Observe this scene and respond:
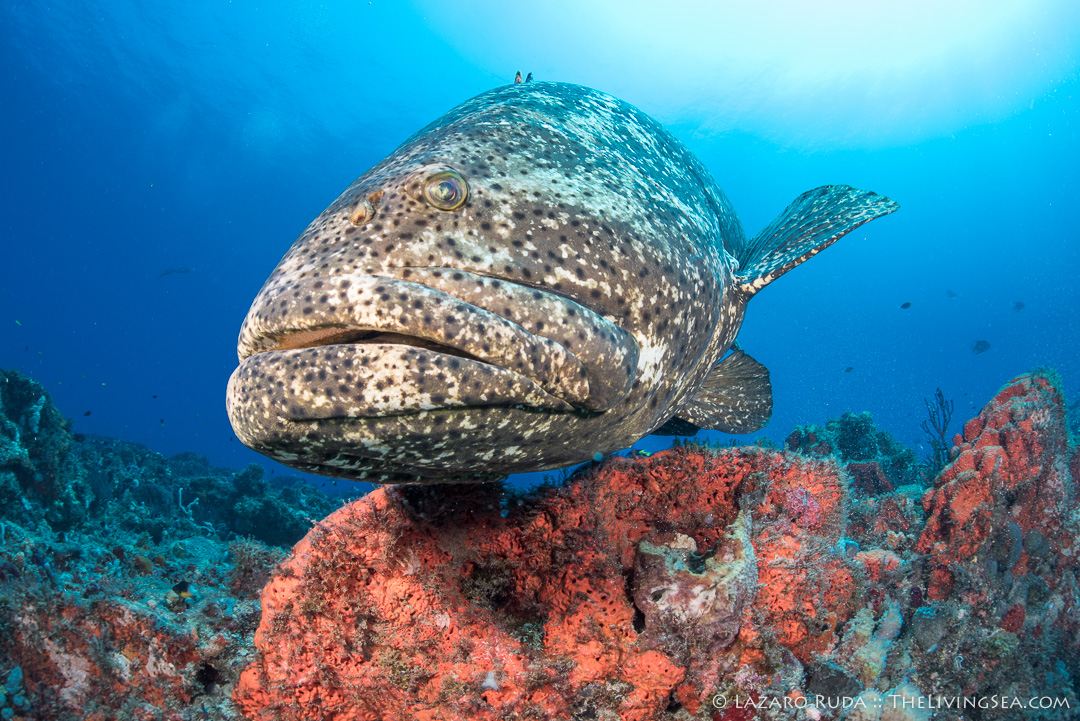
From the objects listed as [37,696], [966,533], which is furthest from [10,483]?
[966,533]

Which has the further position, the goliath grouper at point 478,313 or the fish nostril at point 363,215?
the fish nostril at point 363,215

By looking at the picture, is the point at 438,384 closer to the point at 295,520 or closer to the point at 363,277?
the point at 363,277

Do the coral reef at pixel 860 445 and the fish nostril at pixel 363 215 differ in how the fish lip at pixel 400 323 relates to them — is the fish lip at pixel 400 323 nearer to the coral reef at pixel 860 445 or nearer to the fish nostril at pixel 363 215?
the fish nostril at pixel 363 215

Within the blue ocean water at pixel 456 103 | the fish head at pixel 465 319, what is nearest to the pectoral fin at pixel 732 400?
the fish head at pixel 465 319

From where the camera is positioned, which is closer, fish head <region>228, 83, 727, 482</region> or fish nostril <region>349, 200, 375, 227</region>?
fish head <region>228, 83, 727, 482</region>

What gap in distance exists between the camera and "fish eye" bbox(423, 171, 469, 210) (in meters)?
1.75

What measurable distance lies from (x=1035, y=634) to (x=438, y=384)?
5.47 metres

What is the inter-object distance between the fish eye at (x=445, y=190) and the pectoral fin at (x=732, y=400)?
2532mm

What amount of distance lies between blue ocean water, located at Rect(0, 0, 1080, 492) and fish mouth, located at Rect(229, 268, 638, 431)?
16807 millimetres

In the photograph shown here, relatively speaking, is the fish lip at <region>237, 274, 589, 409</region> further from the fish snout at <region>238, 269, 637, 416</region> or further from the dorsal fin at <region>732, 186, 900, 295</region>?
the dorsal fin at <region>732, 186, 900, 295</region>

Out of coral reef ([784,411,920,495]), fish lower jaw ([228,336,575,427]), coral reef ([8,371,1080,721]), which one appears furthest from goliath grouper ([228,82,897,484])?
coral reef ([784,411,920,495])

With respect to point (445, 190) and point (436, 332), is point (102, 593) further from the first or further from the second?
point (445, 190)

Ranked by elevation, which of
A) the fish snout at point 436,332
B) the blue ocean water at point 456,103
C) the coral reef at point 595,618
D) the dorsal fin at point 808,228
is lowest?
the coral reef at point 595,618

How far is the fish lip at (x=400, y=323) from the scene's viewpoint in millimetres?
1480
